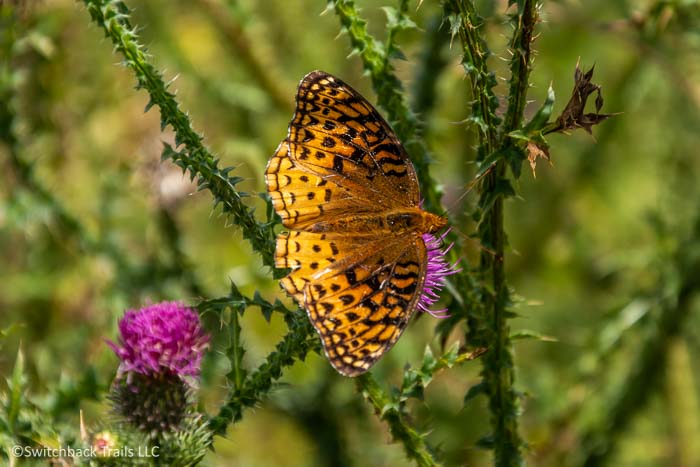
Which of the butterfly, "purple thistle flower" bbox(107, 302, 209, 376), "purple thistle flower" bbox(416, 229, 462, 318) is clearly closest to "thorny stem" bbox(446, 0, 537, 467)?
"purple thistle flower" bbox(416, 229, 462, 318)

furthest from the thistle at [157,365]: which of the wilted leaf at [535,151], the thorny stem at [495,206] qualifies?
the wilted leaf at [535,151]

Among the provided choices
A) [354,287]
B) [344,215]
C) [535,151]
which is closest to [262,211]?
[344,215]

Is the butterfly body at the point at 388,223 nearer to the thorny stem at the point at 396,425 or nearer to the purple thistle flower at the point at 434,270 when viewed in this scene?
the purple thistle flower at the point at 434,270

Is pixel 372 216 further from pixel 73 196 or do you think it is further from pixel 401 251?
pixel 73 196

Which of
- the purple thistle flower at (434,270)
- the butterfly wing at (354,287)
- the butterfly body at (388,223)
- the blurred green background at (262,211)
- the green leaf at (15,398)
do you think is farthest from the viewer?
the blurred green background at (262,211)

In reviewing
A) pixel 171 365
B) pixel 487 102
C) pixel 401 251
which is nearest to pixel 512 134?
pixel 487 102

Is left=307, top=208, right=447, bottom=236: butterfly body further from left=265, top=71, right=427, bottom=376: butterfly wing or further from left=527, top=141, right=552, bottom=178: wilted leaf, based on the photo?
left=527, top=141, right=552, bottom=178: wilted leaf

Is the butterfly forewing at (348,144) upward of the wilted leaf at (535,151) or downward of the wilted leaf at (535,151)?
upward
